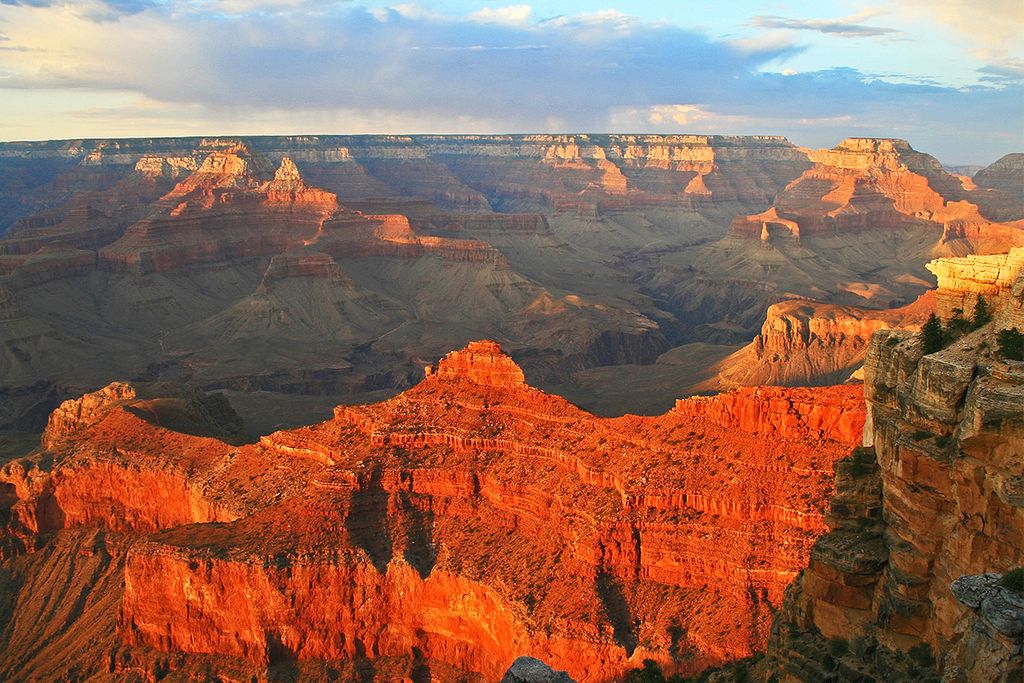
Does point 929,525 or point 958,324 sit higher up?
point 958,324

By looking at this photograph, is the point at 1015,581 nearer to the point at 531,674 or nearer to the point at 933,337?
the point at 531,674

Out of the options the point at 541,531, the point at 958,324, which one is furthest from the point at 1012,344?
the point at 541,531

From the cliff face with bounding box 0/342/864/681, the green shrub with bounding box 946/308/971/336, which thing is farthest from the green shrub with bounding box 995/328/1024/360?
the cliff face with bounding box 0/342/864/681

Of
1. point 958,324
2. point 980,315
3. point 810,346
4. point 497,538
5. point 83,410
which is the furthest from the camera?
point 810,346

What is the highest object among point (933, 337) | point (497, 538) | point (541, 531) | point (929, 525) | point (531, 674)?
point (933, 337)

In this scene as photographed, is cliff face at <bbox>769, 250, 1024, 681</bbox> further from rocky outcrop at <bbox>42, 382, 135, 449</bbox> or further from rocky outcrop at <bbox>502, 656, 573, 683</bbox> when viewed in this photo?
rocky outcrop at <bbox>42, 382, 135, 449</bbox>

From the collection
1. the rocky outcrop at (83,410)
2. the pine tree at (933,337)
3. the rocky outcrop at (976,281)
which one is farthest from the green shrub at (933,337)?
the rocky outcrop at (83,410)

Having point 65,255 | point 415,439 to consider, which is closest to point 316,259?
point 65,255

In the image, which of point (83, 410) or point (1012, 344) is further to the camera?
point (83, 410)
